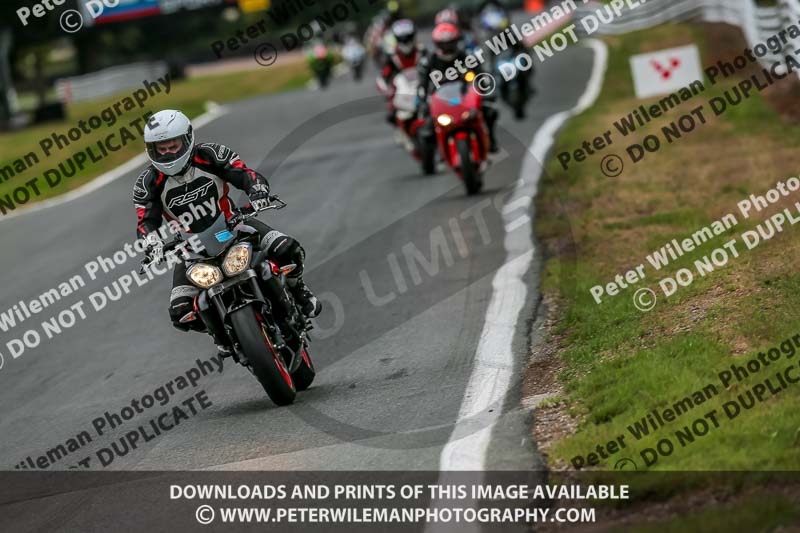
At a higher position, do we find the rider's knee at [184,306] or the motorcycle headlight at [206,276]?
the motorcycle headlight at [206,276]

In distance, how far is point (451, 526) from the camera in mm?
5469

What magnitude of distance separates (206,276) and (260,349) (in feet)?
1.97

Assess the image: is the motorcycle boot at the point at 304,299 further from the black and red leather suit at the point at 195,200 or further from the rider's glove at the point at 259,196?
the rider's glove at the point at 259,196

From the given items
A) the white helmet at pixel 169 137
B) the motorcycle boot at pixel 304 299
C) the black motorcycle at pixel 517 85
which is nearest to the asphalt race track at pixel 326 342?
the motorcycle boot at pixel 304 299

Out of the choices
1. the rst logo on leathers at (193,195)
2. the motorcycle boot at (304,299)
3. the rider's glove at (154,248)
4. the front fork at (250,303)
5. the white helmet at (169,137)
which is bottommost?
the motorcycle boot at (304,299)

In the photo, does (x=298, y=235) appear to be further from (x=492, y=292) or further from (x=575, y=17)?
(x=575, y=17)

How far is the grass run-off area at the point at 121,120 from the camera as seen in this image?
79.2 ft

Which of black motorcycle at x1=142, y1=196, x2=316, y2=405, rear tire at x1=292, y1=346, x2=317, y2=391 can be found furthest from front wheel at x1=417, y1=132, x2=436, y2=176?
black motorcycle at x1=142, y1=196, x2=316, y2=405

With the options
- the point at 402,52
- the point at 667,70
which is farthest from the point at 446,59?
the point at 667,70

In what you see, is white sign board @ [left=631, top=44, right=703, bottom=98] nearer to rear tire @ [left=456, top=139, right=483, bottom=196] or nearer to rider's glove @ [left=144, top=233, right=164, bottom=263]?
rear tire @ [left=456, top=139, right=483, bottom=196]

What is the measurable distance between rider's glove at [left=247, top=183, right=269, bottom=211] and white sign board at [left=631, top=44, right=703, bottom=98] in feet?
40.5

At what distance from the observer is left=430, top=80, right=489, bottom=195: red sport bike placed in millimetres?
14180

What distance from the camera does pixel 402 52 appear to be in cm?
1753

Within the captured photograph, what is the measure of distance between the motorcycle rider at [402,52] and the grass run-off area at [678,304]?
8.10 feet
